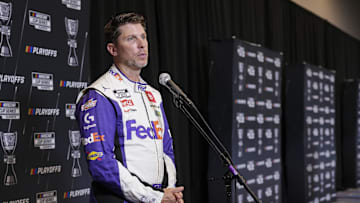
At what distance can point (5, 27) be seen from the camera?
2385 millimetres

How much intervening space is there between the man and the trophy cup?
817 millimetres

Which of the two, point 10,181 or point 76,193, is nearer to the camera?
point 10,181

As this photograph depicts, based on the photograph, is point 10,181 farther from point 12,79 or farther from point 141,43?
point 141,43

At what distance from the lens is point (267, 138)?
4.86 meters

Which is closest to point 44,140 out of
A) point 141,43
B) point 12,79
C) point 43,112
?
point 43,112

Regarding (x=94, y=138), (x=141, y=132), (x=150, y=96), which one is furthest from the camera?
(x=150, y=96)

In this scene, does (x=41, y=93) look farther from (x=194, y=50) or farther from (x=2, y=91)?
(x=194, y=50)

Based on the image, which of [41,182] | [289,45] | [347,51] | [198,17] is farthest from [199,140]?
[347,51]

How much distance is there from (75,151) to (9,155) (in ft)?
1.37

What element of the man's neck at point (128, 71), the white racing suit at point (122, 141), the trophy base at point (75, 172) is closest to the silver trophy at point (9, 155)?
the trophy base at point (75, 172)

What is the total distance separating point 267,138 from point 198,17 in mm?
1499

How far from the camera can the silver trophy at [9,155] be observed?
233cm

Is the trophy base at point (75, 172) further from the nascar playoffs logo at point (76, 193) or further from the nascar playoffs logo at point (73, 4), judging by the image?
the nascar playoffs logo at point (73, 4)

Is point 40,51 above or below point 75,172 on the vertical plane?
above
